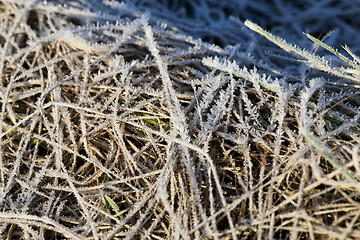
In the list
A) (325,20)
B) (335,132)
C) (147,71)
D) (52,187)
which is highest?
(325,20)

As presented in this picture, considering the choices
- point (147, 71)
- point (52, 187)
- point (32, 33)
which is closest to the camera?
point (52, 187)

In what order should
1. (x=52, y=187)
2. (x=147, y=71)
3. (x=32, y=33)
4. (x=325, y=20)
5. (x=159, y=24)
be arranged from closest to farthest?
1. (x=52, y=187)
2. (x=147, y=71)
3. (x=32, y=33)
4. (x=159, y=24)
5. (x=325, y=20)

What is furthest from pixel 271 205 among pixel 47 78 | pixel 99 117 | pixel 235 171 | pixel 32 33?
pixel 32 33

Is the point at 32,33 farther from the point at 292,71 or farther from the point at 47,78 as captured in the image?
the point at 292,71

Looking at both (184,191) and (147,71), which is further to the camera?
(147,71)

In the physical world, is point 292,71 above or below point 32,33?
above

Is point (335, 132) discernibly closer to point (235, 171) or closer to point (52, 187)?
point (235, 171)
